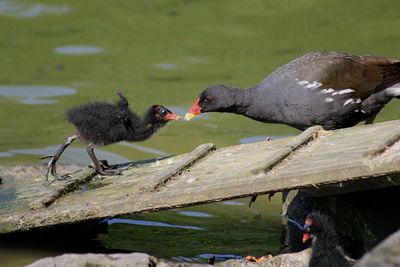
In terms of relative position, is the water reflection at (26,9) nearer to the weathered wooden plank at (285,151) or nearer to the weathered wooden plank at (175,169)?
the weathered wooden plank at (175,169)

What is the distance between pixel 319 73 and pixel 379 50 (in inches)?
153

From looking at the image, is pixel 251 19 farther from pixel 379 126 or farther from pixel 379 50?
pixel 379 126

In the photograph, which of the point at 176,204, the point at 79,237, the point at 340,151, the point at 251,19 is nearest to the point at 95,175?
the point at 79,237

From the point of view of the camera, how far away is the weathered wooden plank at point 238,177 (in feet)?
16.7

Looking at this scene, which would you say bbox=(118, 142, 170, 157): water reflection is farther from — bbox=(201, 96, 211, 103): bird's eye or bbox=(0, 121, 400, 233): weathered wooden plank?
bbox=(0, 121, 400, 233): weathered wooden plank

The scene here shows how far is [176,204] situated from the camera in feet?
17.7

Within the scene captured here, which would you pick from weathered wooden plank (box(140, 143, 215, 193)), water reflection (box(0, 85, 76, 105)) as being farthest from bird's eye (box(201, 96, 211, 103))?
water reflection (box(0, 85, 76, 105))

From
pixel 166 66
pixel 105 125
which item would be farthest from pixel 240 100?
pixel 166 66

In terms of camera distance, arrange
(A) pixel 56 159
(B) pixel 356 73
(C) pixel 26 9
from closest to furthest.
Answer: (A) pixel 56 159
(B) pixel 356 73
(C) pixel 26 9

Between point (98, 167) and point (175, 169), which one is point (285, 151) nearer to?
point (175, 169)

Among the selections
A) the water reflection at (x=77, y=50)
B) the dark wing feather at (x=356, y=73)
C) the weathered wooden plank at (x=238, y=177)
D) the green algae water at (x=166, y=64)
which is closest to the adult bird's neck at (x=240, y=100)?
the dark wing feather at (x=356, y=73)

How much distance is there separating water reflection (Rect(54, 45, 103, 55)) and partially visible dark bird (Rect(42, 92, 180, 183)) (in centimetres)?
482

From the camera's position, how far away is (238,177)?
5.41 m

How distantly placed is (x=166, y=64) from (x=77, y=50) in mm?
1182
